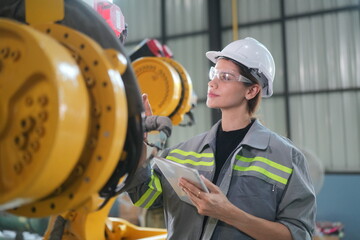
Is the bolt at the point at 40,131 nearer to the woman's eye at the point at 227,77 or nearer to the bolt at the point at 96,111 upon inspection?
the bolt at the point at 96,111

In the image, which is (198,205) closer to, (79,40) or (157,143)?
(157,143)

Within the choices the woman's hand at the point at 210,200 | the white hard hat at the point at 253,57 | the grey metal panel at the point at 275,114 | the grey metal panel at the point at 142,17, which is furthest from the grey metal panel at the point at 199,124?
the woman's hand at the point at 210,200

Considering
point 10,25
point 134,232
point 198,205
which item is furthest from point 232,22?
point 10,25

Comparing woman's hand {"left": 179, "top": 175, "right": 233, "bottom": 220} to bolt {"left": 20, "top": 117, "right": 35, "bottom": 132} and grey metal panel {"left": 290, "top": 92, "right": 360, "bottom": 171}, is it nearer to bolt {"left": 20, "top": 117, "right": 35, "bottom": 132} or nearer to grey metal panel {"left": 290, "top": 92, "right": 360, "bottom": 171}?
bolt {"left": 20, "top": 117, "right": 35, "bottom": 132}

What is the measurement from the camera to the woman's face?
1.90 m

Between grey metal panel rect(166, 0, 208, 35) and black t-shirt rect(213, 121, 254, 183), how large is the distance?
21.6 ft

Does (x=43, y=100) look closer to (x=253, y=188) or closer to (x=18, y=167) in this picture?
(x=18, y=167)

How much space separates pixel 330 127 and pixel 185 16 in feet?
12.2

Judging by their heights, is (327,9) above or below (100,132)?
above

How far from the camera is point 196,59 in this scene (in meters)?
8.32

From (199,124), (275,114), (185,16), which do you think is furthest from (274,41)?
(199,124)

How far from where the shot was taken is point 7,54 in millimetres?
978

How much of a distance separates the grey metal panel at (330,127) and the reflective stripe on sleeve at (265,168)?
5.71 meters

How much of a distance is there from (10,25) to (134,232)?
7.77ft
